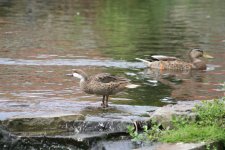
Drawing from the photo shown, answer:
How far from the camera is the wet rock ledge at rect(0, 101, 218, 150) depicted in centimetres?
1104

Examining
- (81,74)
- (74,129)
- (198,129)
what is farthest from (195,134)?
(81,74)

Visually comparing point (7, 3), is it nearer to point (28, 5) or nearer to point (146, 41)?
point (28, 5)

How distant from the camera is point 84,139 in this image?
36.2 feet

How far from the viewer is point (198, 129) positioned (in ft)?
33.4

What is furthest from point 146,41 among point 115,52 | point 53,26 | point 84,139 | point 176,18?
point 84,139

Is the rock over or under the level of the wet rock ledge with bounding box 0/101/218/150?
over

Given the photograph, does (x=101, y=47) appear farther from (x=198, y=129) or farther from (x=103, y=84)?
(x=198, y=129)

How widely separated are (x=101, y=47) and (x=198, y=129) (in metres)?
13.7

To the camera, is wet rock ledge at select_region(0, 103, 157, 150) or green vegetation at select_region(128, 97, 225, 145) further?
wet rock ledge at select_region(0, 103, 157, 150)

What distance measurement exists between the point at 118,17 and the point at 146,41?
1141 cm

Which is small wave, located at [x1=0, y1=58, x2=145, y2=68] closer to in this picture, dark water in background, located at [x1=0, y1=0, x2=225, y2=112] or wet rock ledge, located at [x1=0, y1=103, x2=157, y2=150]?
dark water in background, located at [x1=0, y1=0, x2=225, y2=112]

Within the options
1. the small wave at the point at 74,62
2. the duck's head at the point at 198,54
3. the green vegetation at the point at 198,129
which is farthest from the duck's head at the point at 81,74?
the duck's head at the point at 198,54

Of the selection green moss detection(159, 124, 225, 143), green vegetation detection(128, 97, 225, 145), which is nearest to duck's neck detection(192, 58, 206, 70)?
green vegetation detection(128, 97, 225, 145)

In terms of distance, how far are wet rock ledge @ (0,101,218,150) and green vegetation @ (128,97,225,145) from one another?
1.00 feet
